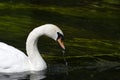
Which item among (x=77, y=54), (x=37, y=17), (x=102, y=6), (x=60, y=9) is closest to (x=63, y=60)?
(x=77, y=54)

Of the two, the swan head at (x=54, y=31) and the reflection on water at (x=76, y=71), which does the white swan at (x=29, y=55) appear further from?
the reflection on water at (x=76, y=71)

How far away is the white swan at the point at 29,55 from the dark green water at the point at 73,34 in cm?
21

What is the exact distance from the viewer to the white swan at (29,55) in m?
14.6

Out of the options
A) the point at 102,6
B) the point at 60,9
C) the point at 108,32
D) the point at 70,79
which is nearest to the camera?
the point at 70,79

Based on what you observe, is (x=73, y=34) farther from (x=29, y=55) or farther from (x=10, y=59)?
(x=10, y=59)

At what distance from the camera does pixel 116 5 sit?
2483cm

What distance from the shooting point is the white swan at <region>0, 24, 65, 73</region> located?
14.6 m

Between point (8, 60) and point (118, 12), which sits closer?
point (8, 60)

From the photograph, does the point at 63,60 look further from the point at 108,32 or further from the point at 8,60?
the point at 108,32

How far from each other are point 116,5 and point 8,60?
1093 cm

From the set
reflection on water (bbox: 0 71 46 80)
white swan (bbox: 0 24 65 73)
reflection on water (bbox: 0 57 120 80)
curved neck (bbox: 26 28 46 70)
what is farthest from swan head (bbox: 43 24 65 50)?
reflection on water (bbox: 0 71 46 80)

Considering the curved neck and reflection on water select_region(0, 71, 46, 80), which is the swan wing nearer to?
reflection on water select_region(0, 71, 46, 80)

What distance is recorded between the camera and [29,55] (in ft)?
49.8

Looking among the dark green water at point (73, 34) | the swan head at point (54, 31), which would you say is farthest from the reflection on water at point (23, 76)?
the swan head at point (54, 31)
